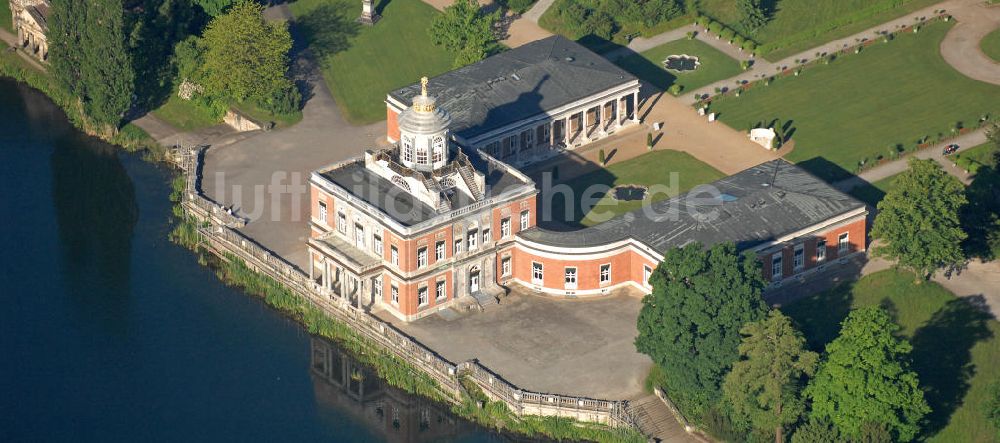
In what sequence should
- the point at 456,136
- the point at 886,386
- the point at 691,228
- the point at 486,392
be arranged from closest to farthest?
1. the point at 886,386
2. the point at 486,392
3. the point at 691,228
4. the point at 456,136

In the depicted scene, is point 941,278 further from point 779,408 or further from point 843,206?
point 779,408

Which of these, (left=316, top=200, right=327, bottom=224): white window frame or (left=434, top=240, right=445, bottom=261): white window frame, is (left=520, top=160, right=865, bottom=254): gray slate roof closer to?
(left=434, top=240, right=445, bottom=261): white window frame

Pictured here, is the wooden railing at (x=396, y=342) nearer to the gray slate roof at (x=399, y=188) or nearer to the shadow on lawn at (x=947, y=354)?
the gray slate roof at (x=399, y=188)

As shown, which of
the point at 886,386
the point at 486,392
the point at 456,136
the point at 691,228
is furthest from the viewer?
the point at 456,136

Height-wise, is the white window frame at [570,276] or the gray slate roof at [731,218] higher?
the gray slate roof at [731,218]

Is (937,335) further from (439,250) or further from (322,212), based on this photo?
(322,212)

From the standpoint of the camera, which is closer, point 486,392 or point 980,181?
point 486,392

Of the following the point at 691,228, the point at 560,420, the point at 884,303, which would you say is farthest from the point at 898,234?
the point at 560,420

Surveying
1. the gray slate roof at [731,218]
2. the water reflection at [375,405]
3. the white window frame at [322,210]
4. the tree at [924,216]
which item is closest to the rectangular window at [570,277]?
the gray slate roof at [731,218]
